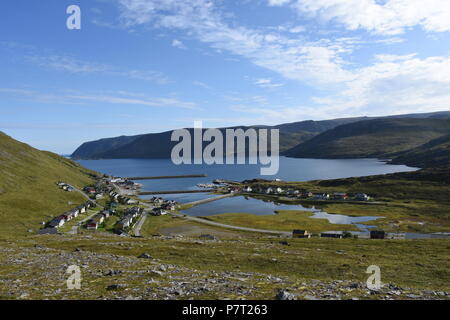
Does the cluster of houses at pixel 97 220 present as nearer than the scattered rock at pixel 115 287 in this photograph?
No

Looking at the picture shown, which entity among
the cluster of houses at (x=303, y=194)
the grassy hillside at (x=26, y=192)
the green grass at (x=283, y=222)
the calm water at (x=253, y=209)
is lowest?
the calm water at (x=253, y=209)

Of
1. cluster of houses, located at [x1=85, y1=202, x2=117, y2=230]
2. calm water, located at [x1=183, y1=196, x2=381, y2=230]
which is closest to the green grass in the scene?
calm water, located at [x1=183, y1=196, x2=381, y2=230]

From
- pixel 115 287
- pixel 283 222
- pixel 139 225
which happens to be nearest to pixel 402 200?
pixel 283 222

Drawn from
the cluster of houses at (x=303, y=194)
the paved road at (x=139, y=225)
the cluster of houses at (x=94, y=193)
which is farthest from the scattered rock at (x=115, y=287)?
the cluster of houses at (x=303, y=194)

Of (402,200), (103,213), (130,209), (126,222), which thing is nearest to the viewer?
(126,222)

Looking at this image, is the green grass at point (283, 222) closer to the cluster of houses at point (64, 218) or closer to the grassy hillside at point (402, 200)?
the grassy hillside at point (402, 200)

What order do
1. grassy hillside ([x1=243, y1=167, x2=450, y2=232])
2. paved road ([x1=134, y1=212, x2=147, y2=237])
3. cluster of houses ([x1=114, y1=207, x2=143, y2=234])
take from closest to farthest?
paved road ([x1=134, y1=212, x2=147, y2=237])
cluster of houses ([x1=114, y1=207, x2=143, y2=234])
grassy hillside ([x1=243, y1=167, x2=450, y2=232])

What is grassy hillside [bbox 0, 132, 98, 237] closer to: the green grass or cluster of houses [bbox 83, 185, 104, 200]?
cluster of houses [bbox 83, 185, 104, 200]

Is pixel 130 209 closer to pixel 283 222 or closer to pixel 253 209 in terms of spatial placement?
pixel 253 209
